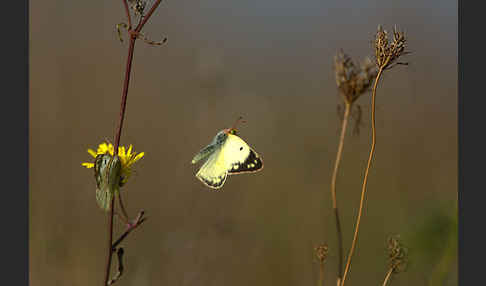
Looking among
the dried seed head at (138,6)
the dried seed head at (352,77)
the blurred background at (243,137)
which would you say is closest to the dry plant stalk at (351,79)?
the dried seed head at (352,77)

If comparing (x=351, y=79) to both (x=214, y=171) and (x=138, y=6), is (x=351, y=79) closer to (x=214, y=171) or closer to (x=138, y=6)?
(x=214, y=171)

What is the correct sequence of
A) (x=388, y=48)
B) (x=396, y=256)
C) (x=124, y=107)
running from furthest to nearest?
(x=396, y=256), (x=388, y=48), (x=124, y=107)

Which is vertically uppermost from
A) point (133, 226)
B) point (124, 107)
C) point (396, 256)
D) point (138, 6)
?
point (138, 6)

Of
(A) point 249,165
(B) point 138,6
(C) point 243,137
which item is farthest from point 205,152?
(C) point 243,137

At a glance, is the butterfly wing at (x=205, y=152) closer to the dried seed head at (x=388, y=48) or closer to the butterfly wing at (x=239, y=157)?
the butterfly wing at (x=239, y=157)

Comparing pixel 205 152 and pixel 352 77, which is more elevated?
pixel 352 77

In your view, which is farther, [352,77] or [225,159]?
[352,77]
